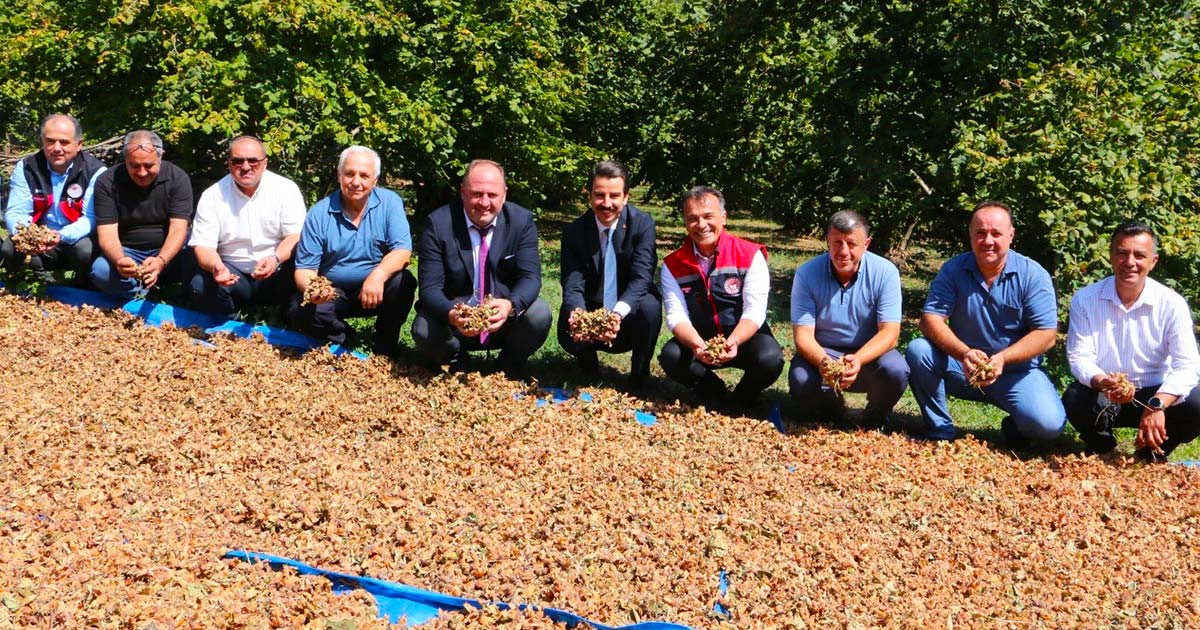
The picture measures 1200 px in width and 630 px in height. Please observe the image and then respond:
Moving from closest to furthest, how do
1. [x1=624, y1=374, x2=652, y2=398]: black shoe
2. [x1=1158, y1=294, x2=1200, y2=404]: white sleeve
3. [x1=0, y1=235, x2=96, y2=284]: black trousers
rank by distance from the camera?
[x1=1158, y1=294, x2=1200, y2=404]: white sleeve → [x1=624, y1=374, x2=652, y2=398]: black shoe → [x1=0, y1=235, x2=96, y2=284]: black trousers

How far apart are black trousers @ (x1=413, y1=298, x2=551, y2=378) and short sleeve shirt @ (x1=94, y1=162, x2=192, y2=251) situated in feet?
6.98

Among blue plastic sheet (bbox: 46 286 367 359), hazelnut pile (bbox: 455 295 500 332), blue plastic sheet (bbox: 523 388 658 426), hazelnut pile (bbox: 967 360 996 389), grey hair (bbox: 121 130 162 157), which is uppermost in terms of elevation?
grey hair (bbox: 121 130 162 157)

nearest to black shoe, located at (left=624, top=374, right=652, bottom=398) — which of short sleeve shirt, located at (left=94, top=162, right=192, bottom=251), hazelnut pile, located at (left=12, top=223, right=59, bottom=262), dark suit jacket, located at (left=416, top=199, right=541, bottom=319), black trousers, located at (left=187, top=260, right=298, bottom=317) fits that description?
dark suit jacket, located at (left=416, top=199, right=541, bottom=319)

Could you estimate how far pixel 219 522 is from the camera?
4.11m

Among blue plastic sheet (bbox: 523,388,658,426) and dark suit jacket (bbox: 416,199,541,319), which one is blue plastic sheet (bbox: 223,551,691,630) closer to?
blue plastic sheet (bbox: 523,388,658,426)

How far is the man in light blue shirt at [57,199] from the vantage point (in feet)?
24.1

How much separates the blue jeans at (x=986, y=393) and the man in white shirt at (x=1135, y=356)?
0.20 metres

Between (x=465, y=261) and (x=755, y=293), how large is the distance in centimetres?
172

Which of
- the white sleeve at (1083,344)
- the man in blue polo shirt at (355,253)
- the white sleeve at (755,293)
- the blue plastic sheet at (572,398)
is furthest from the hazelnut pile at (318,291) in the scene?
the white sleeve at (1083,344)

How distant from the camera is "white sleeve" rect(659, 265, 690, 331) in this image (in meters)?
6.12

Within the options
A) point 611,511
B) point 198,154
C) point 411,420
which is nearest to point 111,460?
point 411,420

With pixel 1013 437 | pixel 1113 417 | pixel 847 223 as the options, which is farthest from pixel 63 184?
pixel 1113 417

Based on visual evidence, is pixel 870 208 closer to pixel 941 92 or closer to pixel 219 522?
pixel 941 92

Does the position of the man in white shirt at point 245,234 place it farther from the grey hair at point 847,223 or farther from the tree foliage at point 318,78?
the grey hair at point 847,223
